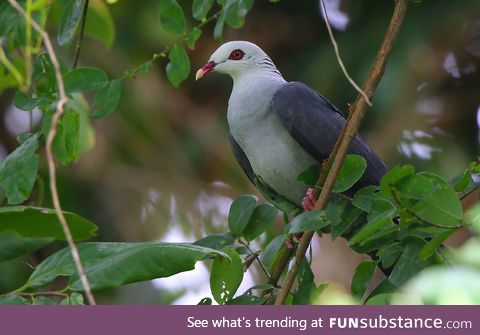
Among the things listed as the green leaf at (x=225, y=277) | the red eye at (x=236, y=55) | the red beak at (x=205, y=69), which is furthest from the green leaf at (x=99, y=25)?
the green leaf at (x=225, y=277)

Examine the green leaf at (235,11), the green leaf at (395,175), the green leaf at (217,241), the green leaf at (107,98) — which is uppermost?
the green leaf at (235,11)

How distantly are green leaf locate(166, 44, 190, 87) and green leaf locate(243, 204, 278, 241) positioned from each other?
0.53 m

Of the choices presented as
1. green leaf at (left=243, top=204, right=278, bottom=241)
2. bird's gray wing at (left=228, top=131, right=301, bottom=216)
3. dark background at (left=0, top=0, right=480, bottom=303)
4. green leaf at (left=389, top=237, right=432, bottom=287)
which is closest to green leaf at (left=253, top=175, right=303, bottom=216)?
bird's gray wing at (left=228, top=131, right=301, bottom=216)

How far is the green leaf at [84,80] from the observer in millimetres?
2574

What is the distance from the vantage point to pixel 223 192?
6.44 metres

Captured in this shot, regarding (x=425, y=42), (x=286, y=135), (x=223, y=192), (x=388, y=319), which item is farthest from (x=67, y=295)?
(x=425, y=42)

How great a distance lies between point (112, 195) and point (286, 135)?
3281 millimetres

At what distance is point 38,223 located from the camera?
253 cm

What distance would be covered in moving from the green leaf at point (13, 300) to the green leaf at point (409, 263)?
958 millimetres

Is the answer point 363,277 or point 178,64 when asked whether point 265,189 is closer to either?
point 178,64

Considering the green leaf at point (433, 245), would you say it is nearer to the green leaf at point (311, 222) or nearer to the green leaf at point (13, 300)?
the green leaf at point (311, 222)

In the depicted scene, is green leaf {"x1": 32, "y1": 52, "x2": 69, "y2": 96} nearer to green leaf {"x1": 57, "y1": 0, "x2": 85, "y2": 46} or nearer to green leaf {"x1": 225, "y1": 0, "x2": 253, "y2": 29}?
green leaf {"x1": 57, "y1": 0, "x2": 85, "y2": 46}

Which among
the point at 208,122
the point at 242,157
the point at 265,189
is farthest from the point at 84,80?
the point at 208,122

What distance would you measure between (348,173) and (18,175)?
972 millimetres
